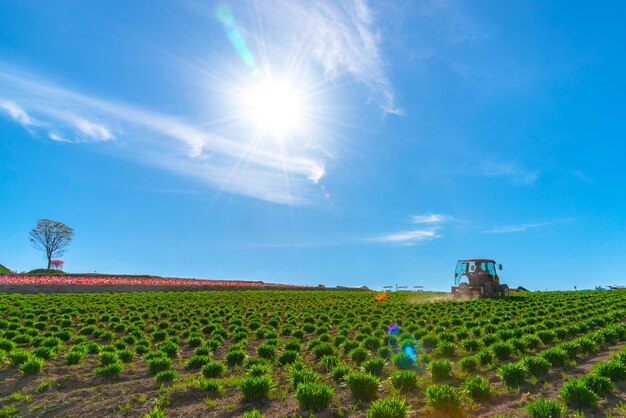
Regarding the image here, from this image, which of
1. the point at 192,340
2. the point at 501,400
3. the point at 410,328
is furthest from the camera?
the point at 410,328

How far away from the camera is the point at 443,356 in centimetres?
1139

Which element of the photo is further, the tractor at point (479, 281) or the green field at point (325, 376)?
the tractor at point (479, 281)

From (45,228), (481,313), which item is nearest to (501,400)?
(481,313)

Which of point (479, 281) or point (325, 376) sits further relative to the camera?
point (479, 281)

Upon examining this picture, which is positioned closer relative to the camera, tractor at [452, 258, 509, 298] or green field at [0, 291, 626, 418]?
green field at [0, 291, 626, 418]

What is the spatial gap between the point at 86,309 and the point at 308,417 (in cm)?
2177

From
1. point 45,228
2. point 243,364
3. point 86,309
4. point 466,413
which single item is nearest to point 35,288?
point 86,309

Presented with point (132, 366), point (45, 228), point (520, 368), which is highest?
point (45, 228)

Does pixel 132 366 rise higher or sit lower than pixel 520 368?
lower

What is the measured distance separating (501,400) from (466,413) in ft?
3.40

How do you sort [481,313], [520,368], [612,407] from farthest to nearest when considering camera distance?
[481,313]
[520,368]
[612,407]

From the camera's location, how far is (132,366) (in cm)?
1130

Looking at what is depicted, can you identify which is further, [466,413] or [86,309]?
[86,309]

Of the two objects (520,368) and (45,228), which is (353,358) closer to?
(520,368)
